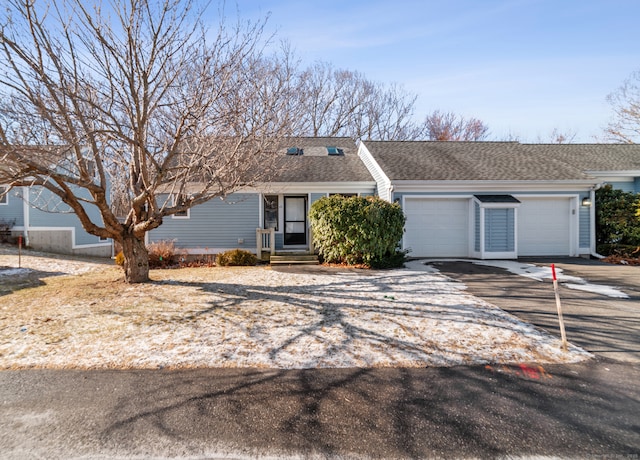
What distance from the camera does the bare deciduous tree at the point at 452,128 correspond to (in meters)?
32.8

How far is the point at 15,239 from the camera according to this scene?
1586 cm

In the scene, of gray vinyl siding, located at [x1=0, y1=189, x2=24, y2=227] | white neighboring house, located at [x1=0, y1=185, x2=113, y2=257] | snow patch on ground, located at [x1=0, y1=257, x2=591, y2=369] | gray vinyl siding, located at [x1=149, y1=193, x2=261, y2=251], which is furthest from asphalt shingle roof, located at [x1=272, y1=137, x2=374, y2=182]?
gray vinyl siding, located at [x1=0, y1=189, x2=24, y2=227]

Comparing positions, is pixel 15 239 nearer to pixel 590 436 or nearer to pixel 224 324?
pixel 224 324

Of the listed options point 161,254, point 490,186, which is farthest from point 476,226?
point 161,254

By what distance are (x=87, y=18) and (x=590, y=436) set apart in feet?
28.6

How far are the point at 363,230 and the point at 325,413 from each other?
24.7 feet

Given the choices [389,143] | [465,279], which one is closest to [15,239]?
[389,143]

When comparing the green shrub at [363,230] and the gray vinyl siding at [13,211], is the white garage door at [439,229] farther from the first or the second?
the gray vinyl siding at [13,211]

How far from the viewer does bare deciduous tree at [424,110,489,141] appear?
32750mm

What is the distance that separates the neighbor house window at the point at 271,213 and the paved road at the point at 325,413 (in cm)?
1033

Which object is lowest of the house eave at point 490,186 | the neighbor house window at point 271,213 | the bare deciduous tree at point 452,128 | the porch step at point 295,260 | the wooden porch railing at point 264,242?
the porch step at point 295,260

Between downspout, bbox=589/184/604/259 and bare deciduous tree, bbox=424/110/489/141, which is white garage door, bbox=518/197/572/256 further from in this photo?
bare deciduous tree, bbox=424/110/489/141

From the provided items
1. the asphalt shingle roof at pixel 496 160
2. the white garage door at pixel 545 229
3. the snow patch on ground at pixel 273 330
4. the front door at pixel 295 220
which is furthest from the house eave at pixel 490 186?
the snow patch on ground at pixel 273 330

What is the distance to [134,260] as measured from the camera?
26.9ft
